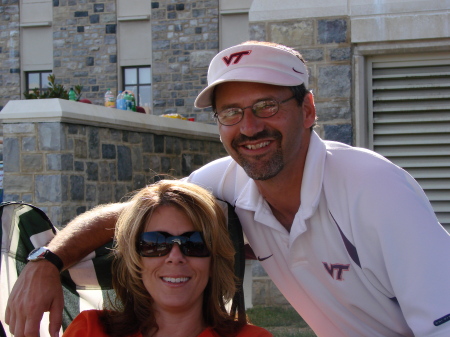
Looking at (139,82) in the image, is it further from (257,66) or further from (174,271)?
(174,271)

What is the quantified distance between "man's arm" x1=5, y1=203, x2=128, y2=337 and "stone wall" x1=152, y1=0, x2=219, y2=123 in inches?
414

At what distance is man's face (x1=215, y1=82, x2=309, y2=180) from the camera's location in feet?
7.22

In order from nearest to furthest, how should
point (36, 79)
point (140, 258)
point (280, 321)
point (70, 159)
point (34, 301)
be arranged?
point (34, 301) → point (140, 258) → point (280, 321) → point (70, 159) → point (36, 79)

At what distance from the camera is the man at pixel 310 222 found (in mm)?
1904

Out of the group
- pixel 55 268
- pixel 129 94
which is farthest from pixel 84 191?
pixel 55 268

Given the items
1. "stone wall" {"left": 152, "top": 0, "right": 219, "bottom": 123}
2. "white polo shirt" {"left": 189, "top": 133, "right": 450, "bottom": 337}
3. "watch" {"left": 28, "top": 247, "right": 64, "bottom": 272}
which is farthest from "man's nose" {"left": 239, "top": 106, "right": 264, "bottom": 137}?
"stone wall" {"left": 152, "top": 0, "right": 219, "bottom": 123}

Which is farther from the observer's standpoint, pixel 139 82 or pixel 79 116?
pixel 139 82

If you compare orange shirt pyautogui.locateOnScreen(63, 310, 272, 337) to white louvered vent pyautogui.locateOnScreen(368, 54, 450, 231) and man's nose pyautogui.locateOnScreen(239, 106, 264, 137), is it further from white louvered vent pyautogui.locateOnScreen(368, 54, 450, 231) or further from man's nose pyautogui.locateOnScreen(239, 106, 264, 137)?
white louvered vent pyautogui.locateOnScreen(368, 54, 450, 231)

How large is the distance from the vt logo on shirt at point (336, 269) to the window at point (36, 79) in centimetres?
1285

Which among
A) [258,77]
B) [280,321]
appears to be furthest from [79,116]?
[258,77]

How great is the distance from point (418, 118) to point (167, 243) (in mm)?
3435

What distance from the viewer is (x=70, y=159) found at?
20.5ft

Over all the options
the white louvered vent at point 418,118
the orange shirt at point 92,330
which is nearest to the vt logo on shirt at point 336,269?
the orange shirt at point 92,330

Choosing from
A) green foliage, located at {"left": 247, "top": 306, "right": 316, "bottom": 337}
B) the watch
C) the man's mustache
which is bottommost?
green foliage, located at {"left": 247, "top": 306, "right": 316, "bottom": 337}
